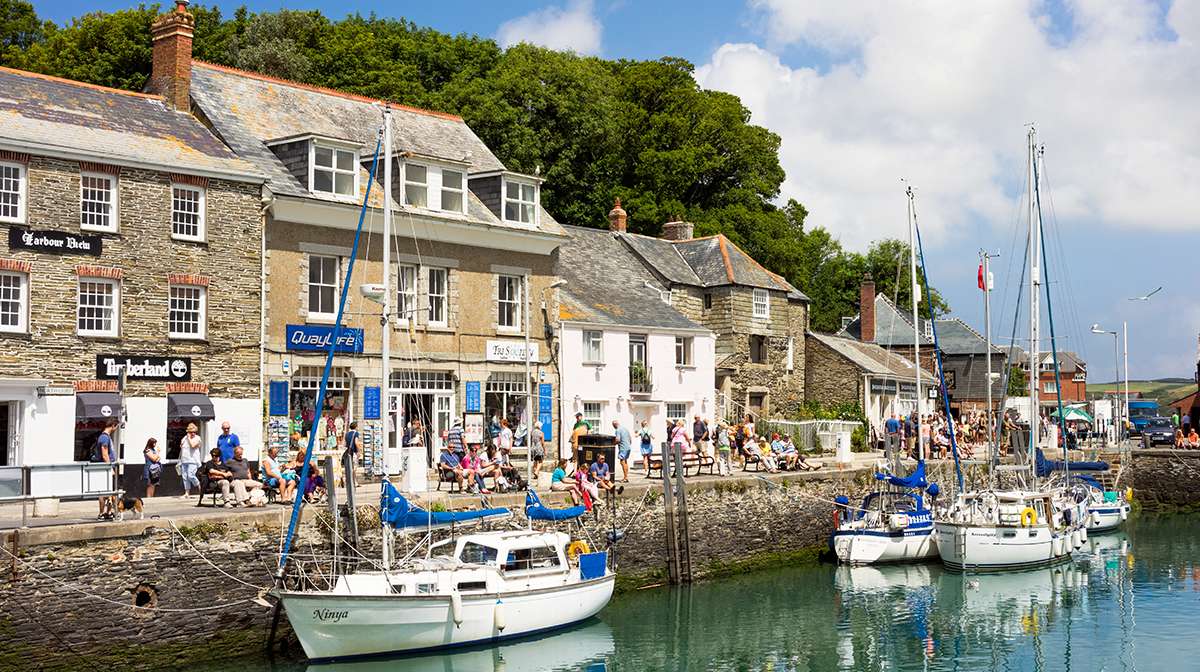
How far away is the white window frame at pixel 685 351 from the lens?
43406 millimetres

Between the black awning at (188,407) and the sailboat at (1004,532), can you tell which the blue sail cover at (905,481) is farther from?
the black awning at (188,407)

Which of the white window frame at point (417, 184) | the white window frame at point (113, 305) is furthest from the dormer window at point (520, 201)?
the white window frame at point (113, 305)

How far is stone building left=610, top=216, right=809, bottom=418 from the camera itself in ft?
158

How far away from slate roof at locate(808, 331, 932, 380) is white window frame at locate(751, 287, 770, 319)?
462 cm

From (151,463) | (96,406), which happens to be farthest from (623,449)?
(96,406)

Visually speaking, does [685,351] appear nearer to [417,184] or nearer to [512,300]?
[512,300]

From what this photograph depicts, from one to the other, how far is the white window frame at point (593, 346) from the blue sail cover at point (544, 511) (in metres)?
12.2

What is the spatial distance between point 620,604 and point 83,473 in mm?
12145

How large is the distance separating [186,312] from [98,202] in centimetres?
319

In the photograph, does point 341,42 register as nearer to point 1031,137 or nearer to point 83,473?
point 1031,137

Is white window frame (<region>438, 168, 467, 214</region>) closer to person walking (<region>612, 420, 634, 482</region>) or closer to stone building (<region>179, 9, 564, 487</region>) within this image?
stone building (<region>179, 9, 564, 487</region>)

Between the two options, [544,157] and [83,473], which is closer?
[83,473]

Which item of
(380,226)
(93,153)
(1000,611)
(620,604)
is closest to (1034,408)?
(1000,611)

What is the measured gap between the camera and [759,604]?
28.9m
